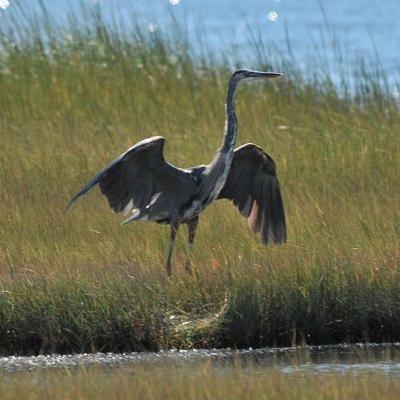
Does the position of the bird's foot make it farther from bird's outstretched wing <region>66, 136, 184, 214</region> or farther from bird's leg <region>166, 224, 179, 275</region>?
bird's outstretched wing <region>66, 136, 184, 214</region>

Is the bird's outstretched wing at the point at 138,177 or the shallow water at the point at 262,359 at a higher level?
the bird's outstretched wing at the point at 138,177

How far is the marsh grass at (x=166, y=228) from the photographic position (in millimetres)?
7074

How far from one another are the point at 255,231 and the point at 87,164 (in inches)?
78.2

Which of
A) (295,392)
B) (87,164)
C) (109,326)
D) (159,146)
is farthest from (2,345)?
(87,164)

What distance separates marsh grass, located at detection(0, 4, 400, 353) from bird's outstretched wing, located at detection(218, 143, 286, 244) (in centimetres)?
14

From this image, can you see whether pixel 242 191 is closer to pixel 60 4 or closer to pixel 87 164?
pixel 87 164

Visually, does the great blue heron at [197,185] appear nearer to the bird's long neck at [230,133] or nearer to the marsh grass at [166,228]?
the bird's long neck at [230,133]

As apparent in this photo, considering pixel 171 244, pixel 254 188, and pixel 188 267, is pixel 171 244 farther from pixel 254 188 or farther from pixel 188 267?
pixel 254 188

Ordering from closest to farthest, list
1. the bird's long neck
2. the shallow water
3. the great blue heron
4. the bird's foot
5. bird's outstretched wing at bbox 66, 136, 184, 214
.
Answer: the shallow water
the bird's foot
bird's outstretched wing at bbox 66, 136, 184, 214
the great blue heron
the bird's long neck

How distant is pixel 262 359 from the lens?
271 inches

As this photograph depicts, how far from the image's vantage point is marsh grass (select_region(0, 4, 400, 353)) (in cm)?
707

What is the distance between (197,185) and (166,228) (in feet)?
1.73

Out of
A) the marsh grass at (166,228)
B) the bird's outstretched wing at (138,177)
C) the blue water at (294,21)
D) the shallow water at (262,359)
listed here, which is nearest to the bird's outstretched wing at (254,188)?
the marsh grass at (166,228)

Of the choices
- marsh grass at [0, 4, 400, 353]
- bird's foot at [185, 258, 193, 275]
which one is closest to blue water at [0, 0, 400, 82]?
marsh grass at [0, 4, 400, 353]
